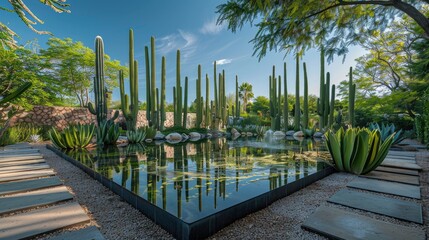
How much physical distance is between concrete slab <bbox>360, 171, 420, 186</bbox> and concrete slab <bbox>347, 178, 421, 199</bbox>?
0.14 metres

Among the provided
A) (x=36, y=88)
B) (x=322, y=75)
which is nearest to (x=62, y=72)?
(x=36, y=88)

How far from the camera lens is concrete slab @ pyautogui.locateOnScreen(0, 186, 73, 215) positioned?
1472 millimetres

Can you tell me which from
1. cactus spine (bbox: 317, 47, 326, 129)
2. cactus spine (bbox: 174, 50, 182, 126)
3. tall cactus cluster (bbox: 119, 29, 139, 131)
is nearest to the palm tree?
cactus spine (bbox: 317, 47, 326, 129)

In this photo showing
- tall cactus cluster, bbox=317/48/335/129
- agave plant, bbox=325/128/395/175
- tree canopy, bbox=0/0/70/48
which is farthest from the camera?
tall cactus cluster, bbox=317/48/335/129

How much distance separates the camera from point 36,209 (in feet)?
4.84

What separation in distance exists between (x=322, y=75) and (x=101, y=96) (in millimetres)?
9551

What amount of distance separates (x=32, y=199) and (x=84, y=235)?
3.10 ft

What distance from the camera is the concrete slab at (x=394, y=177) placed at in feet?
7.04

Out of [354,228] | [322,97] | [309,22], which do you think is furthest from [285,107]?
[354,228]

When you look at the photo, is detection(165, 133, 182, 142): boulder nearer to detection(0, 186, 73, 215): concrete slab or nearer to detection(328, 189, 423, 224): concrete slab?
detection(0, 186, 73, 215): concrete slab

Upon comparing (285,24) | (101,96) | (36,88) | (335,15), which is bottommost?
(101,96)

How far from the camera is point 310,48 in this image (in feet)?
15.5

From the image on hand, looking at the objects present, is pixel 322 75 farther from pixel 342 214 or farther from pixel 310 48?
pixel 342 214

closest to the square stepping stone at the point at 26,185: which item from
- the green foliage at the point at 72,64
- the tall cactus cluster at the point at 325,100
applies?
the tall cactus cluster at the point at 325,100
